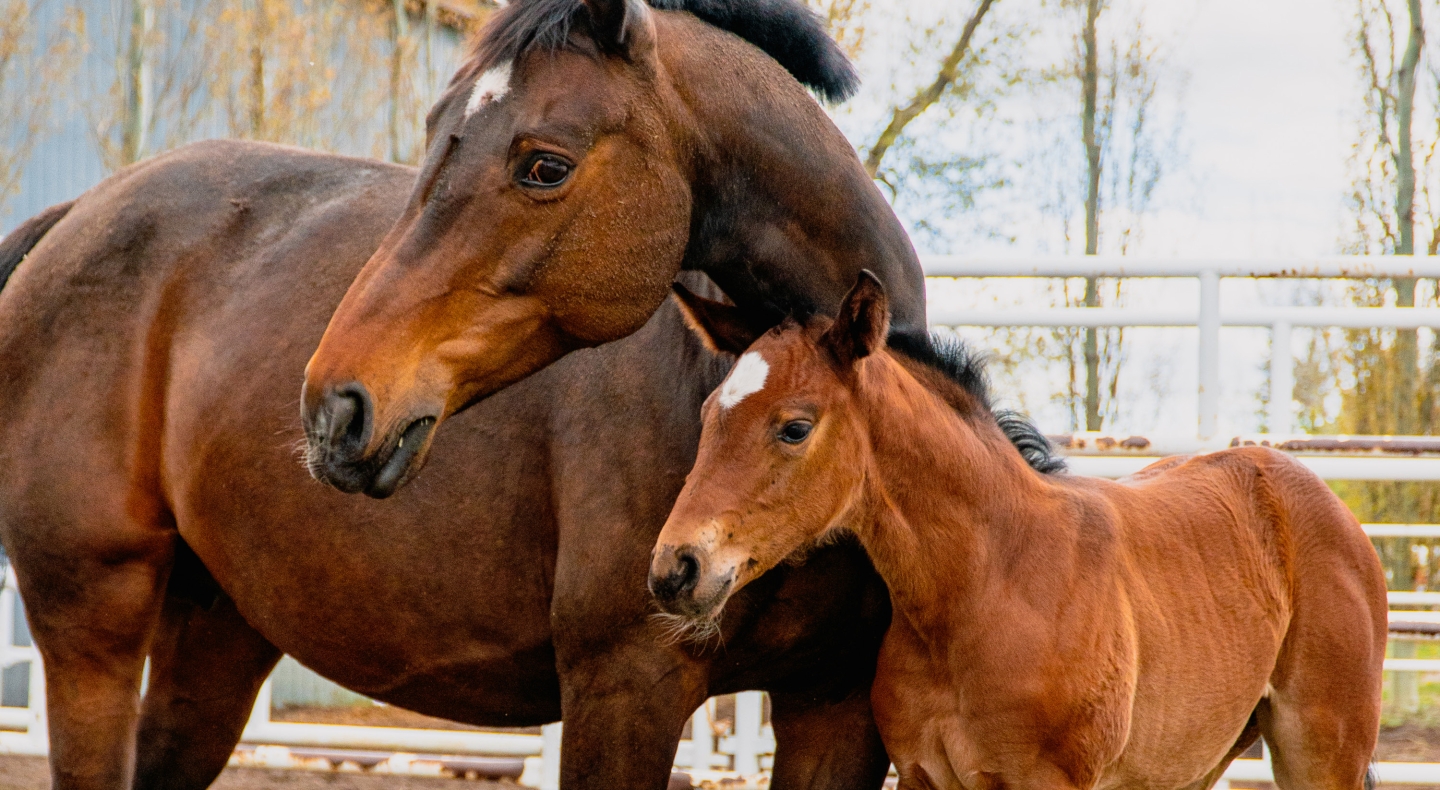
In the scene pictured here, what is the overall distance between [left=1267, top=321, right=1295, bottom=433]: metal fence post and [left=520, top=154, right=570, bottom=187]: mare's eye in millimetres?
3158

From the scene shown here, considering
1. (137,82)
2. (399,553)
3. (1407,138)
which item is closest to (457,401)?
(399,553)

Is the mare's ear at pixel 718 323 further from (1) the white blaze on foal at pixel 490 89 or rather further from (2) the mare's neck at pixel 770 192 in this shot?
(1) the white blaze on foal at pixel 490 89

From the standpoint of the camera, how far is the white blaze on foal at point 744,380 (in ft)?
8.25

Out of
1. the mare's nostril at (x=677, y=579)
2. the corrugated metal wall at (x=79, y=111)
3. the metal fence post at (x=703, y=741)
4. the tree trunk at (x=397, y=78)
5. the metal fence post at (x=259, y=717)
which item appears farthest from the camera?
the tree trunk at (x=397, y=78)

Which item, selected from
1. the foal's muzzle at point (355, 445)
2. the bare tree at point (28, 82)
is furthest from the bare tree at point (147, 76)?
the foal's muzzle at point (355, 445)

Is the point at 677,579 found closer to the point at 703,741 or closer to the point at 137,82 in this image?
the point at 703,741

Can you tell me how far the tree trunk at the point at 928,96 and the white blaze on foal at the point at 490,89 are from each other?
24.9 ft

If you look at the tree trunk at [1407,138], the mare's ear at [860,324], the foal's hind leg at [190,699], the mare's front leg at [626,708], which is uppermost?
the tree trunk at [1407,138]

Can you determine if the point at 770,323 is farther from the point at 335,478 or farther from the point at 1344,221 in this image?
the point at 1344,221

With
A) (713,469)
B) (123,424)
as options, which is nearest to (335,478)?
(713,469)

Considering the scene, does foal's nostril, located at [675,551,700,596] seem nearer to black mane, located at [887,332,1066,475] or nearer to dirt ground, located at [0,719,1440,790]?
black mane, located at [887,332,1066,475]

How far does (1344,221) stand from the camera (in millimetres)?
11703

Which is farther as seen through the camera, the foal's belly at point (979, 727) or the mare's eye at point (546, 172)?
the foal's belly at point (979, 727)

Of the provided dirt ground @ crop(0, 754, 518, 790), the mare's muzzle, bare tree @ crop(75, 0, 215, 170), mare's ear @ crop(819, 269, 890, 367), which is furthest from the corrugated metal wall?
the mare's muzzle
